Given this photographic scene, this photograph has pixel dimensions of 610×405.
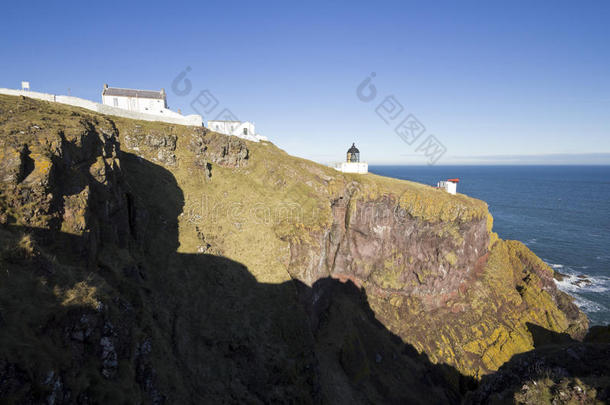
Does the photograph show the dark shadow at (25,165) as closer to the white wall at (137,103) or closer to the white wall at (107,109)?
the white wall at (107,109)

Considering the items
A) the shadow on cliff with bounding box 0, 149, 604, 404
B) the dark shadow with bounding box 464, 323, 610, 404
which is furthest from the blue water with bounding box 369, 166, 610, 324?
the dark shadow with bounding box 464, 323, 610, 404

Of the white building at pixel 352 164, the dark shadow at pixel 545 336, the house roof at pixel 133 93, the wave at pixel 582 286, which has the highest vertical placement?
the house roof at pixel 133 93

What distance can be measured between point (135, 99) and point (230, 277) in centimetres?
4042

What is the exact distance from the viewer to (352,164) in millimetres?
58469

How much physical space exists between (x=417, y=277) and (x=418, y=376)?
1546cm

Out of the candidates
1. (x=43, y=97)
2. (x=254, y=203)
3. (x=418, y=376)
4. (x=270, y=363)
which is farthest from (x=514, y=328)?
(x=43, y=97)

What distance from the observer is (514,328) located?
49.4 meters

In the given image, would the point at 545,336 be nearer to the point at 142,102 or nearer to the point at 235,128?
the point at 235,128

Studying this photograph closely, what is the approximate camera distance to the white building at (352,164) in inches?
2308

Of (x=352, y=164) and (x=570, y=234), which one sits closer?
(x=352, y=164)

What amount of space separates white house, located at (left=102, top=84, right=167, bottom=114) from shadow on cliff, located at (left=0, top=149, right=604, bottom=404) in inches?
855

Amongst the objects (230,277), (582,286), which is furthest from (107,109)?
(582,286)

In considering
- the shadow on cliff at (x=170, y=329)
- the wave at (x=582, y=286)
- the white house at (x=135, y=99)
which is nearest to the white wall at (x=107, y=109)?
the white house at (x=135, y=99)

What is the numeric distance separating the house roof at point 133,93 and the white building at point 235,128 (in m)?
10.2
